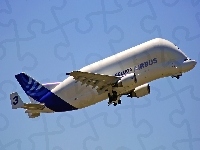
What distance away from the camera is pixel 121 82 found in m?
57.2

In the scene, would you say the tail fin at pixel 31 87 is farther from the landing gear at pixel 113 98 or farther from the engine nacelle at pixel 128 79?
the engine nacelle at pixel 128 79

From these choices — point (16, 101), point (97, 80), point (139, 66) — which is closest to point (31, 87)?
point (16, 101)

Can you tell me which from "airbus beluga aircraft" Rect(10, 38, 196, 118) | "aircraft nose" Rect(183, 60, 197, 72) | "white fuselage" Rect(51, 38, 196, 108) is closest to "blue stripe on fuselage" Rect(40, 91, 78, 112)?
"airbus beluga aircraft" Rect(10, 38, 196, 118)

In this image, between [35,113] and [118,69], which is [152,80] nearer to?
[118,69]

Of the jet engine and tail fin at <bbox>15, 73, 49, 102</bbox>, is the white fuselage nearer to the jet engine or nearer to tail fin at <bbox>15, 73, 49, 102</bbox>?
the jet engine

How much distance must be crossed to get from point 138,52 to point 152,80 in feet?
10.6

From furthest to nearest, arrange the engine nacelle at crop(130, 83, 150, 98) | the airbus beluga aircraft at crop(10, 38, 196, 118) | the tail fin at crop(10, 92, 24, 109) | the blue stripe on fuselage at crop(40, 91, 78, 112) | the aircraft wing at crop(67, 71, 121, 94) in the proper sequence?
the engine nacelle at crop(130, 83, 150, 98) → the blue stripe on fuselage at crop(40, 91, 78, 112) → the tail fin at crop(10, 92, 24, 109) → the airbus beluga aircraft at crop(10, 38, 196, 118) → the aircraft wing at crop(67, 71, 121, 94)

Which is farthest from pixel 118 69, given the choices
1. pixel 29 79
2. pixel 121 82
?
pixel 29 79

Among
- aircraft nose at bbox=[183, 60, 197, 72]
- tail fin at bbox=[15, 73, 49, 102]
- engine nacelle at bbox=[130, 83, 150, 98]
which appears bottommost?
engine nacelle at bbox=[130, 83, 150, 98]

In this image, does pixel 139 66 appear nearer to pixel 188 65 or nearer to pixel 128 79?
pixel 128 79

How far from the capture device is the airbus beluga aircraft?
5722cm

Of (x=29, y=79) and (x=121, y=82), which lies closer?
(x=121, y=82)

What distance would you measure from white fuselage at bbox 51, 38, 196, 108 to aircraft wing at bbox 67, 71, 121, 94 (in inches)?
27.8

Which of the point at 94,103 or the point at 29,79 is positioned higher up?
the point at 29,79
